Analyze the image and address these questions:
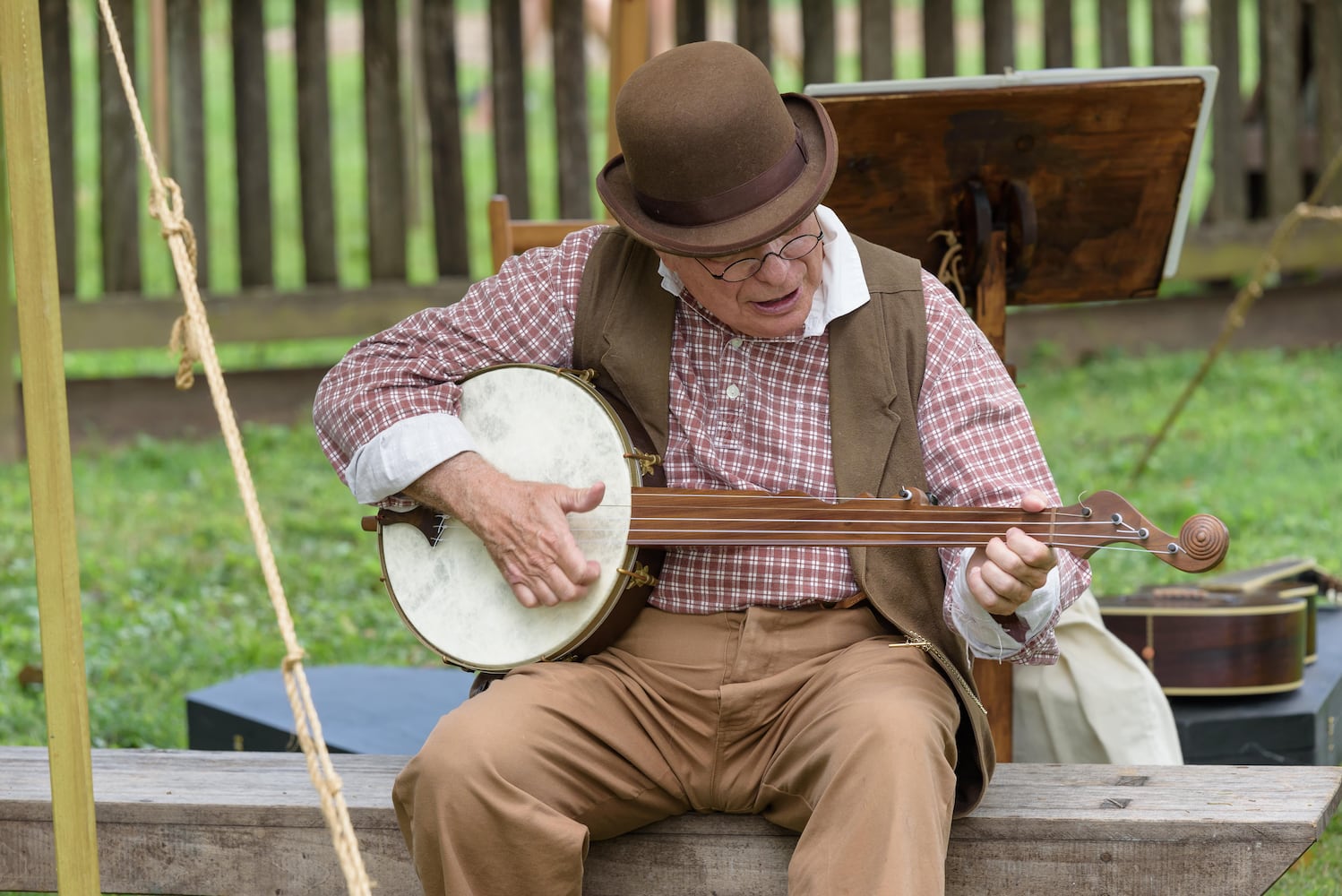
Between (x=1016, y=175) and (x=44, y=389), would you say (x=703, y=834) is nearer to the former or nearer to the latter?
(x=44, y=389)

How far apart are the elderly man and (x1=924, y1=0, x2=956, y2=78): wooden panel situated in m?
4.47

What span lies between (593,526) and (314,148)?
Result: 4.74m

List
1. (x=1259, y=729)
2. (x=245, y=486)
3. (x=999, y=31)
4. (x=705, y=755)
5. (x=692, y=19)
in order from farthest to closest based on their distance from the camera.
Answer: (x=999, y=31)
(x=692, y=19)
(x=1259, y=729)
(x=705, y=755)
(x=245, y=486)

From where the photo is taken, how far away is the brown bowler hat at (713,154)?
2316mm

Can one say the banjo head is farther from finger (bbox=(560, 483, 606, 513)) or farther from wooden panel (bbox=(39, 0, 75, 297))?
wooden panel (bbox=(39, 0, 75, 297))

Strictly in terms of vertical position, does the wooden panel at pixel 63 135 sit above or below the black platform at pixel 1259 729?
above

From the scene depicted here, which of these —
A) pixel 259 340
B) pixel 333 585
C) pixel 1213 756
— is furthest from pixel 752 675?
pixel 259 340

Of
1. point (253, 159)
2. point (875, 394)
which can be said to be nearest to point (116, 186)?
point (253, 159)

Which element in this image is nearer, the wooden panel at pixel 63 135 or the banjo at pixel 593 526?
the banjo at pixel 593 526

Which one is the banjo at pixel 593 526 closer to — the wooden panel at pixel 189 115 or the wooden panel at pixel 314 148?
the wooden panel at pixel 314 148

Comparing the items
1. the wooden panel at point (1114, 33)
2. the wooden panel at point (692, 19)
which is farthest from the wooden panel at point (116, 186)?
the wooden panel at point (1114, 33)

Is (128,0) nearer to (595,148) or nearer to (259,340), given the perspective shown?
(259,340)

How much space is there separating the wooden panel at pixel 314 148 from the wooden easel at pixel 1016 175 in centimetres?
416

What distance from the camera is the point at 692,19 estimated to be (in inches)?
261
